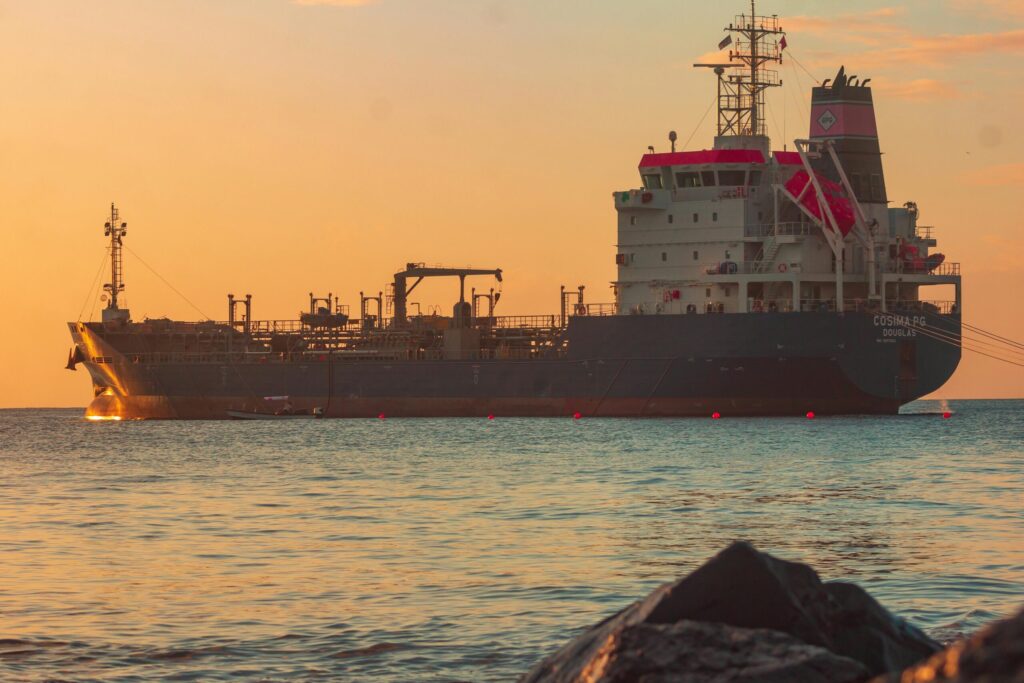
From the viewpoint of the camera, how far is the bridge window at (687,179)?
62.6 metres

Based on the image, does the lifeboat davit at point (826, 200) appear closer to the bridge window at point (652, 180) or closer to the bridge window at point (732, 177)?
the bridge window at point (732, 177)

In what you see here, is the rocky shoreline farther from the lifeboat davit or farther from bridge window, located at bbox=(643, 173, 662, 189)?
bridge window, located at bbox=(643, 173, 662, 189)

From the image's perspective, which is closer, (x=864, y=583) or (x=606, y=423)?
(x=864, y=583)

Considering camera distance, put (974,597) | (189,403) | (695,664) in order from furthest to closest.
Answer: (189,403)
(974,597)
(695,664)

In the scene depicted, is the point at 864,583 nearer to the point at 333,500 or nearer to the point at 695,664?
the point at 695,664

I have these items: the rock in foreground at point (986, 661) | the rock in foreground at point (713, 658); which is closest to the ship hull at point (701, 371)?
the rock in foreground at point (713, 658)

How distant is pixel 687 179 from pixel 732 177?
6.26 ft

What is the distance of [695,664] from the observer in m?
6.16

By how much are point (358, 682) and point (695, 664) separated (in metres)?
5.12

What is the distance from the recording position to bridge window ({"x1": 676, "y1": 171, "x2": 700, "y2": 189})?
62.6 m

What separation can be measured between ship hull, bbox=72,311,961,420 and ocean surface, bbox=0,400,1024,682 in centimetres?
1612

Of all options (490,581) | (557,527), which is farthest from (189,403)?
(490,581)

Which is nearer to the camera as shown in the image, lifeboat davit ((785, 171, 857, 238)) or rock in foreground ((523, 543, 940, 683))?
rock in foreground ((523, 543, 940, 683))

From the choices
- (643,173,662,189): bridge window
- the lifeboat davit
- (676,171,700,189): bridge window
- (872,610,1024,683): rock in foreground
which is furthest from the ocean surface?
→ (643,173,662,189): bridge window
